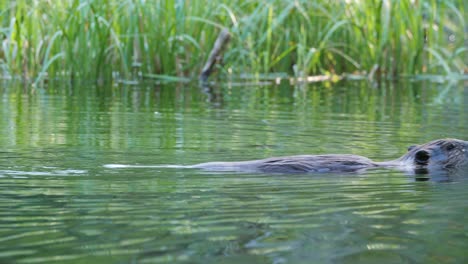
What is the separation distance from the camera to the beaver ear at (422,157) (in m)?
5.62

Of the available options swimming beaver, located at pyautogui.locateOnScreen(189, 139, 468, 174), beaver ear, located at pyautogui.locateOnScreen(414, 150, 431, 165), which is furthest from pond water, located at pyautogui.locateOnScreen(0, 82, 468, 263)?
beaver ear, located at pyautogui.locateOnScreen(414, 150, 431, 165)

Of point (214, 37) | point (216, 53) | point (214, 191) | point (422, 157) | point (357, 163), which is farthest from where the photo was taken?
point (214, 37)

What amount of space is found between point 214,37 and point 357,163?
7843mm

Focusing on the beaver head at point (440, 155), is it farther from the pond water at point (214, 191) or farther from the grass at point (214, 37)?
the grass at point (214, 37)

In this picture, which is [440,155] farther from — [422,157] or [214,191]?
[214,191]

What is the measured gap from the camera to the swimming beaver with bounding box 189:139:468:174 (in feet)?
17.4

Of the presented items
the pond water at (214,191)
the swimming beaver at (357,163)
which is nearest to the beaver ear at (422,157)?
the swimming beaver at (357,163)

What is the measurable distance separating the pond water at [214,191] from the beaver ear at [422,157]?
1.04 ft

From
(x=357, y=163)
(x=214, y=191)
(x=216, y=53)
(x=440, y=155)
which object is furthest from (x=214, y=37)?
(x=214, y=191)

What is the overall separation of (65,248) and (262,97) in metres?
7.97

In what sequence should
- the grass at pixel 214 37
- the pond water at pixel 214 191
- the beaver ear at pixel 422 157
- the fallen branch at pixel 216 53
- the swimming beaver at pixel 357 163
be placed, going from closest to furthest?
the pond water at pixel 214 191 → the swimming beaver at pixel 357 163 → the beaver ear at pixel 422 157 → the grass at pixel 214 37 → the fallen branch at pixel 216 53

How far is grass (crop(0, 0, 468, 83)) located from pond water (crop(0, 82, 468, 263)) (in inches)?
107

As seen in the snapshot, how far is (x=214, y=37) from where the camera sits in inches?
516

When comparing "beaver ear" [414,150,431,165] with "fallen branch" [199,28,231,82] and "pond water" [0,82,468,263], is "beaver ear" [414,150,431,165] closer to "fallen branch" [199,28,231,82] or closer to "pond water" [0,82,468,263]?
"pond water" [0,82,468,263]
